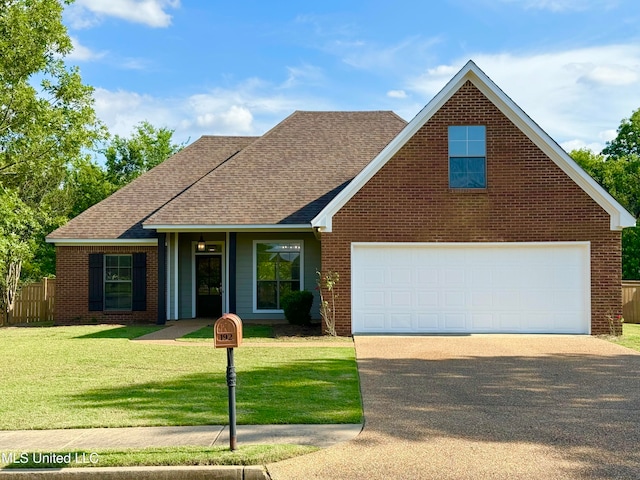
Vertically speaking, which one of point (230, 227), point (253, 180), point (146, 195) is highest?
point (253, 180)

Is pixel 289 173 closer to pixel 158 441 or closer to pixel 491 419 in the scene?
pixel 491 419

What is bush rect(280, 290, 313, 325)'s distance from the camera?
16359 mm

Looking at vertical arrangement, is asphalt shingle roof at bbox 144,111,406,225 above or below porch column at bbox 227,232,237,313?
above

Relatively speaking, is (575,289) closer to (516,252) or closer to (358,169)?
(516,252)

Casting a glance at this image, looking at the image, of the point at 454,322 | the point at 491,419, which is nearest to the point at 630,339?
the point at 454,322

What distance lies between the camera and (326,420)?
6891 mm

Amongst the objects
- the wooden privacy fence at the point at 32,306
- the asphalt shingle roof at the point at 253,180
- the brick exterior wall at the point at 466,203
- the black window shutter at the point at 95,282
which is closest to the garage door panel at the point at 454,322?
the brick exterior wall at the point at 466,203

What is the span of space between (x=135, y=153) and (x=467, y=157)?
3069cm

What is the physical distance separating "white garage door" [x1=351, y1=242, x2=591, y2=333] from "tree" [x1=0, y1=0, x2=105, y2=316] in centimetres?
960

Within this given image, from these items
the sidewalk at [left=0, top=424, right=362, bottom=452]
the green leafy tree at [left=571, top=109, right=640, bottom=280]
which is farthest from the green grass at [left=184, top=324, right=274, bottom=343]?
the green leafy tree at [left=571, top=109, right=640, bottom=280]

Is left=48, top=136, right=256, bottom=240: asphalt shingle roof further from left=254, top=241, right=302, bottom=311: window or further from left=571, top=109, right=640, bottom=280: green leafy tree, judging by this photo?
left=571, top=109, right=640, bottom=280: green leafy tree

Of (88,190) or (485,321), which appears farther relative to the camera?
(88,190)

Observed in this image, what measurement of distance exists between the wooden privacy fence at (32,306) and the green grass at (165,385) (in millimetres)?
7644

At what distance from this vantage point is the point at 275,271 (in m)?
18.8
